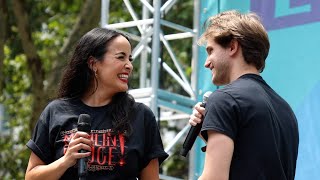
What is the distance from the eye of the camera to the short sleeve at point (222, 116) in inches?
131

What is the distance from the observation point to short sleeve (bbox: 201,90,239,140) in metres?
3.34

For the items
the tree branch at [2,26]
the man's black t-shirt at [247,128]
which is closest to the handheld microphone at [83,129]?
the man's black t-shirt at [247,128]

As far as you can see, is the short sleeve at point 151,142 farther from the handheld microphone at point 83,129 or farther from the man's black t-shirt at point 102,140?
the handheld microphone at point 83,129

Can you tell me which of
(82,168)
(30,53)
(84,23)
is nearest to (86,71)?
(82,168)

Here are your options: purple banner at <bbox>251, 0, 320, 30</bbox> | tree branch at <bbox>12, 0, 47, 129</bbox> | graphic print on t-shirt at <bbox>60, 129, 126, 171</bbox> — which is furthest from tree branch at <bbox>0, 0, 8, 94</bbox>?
graphic print on t-shirt at <bbox>60, 129, 126, 171</bbox>

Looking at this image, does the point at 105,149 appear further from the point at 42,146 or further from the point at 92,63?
the point at 92,63

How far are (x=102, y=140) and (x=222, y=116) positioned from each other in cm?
73

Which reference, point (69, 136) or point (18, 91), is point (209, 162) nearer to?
point (69, 136)

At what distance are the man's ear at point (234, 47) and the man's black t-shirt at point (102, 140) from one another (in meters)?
0.67

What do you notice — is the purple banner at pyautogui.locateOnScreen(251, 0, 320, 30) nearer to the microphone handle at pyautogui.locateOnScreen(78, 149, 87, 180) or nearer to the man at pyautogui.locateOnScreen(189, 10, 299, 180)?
the man at pyautogui.locateOnScreen(189, 10, 299, 180)

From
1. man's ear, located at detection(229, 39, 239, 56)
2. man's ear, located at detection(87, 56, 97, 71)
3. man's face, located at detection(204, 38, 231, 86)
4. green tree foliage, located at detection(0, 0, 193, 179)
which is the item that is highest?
man's ear, located at detection(229, 39, 239, 56)

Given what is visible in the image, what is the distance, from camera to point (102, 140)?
3.91 metres

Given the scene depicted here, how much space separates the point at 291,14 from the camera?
18.4 feet

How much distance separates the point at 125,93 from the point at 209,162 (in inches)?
33.5
